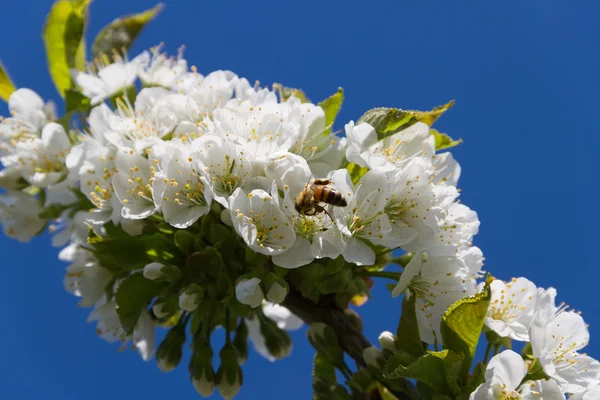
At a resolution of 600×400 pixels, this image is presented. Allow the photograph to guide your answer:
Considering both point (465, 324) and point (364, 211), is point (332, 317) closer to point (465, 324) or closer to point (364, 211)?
point (364, 211)

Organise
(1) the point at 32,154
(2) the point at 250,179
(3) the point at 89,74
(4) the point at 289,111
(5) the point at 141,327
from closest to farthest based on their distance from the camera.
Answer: (2) the point at 250,179
(4) the point at 289,111
(5) the point at 141,327
(1) the point at 32,154
(3) the point at 89,74

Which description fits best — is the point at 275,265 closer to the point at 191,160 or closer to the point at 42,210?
the point at 191,160

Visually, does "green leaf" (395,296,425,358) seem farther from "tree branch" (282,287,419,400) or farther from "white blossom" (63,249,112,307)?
"white blossom" (63,249,112,307)

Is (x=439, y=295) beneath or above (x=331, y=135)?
beneath

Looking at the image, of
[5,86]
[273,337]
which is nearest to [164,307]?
[273,337]

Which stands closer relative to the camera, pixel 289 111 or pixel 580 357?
pixel 580 357

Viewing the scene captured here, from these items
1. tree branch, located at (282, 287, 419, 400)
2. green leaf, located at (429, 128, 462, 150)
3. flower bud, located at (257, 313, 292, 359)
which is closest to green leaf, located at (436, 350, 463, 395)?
tree branch, located at (282, 287, 419, 400)

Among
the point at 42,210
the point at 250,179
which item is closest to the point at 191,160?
the point at 250,179
